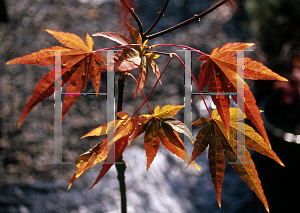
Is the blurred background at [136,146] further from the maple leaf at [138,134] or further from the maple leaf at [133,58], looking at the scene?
the maple leaf at [133,58]

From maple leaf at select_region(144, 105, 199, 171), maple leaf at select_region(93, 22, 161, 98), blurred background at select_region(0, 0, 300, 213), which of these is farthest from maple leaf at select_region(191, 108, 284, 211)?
blurred background at select_region(0, 0, 300, 213)

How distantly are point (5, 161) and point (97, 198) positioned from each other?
0.74m

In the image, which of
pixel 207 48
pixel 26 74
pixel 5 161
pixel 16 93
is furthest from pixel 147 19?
pixel 5 161

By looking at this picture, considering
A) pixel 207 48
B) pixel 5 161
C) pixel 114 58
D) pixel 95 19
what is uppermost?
pixel 95 19

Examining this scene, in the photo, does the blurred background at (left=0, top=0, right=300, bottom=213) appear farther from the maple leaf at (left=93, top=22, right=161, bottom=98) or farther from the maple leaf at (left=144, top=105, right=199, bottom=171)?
the maple leaf at (left=93, top=22, right=161, bottom=98)

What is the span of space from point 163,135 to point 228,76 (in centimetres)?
16

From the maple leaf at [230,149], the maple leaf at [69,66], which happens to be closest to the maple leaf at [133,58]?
the maple leaf at [69,66]

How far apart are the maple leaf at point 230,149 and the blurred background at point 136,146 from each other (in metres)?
1.06

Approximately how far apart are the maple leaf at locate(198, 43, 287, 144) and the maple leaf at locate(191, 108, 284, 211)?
0.14 feet

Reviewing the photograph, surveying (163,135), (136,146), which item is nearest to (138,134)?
(163,135)

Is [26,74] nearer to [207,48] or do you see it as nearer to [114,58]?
[207,48]

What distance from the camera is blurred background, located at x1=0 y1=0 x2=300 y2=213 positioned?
140 centimetres

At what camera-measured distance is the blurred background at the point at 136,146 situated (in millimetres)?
1396

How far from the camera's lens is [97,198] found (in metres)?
1.47
